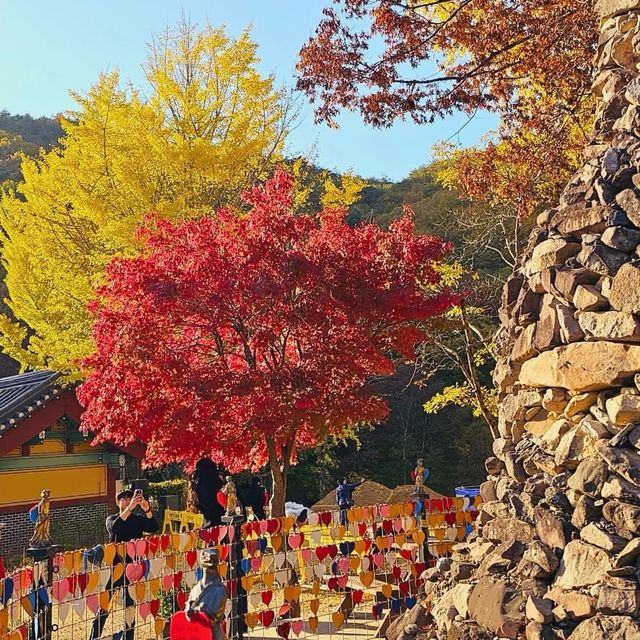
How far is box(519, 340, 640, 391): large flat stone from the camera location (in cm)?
440

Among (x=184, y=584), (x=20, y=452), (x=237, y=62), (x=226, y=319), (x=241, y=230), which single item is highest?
(x=237, y=62)

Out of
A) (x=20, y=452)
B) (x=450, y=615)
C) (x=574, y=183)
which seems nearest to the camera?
(x=450, y=615)

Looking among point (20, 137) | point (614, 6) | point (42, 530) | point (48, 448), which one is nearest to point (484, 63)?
point (614, 6)

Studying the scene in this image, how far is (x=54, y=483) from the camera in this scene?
14703 millimetres

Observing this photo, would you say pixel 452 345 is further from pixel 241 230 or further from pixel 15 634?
pixel 15 634

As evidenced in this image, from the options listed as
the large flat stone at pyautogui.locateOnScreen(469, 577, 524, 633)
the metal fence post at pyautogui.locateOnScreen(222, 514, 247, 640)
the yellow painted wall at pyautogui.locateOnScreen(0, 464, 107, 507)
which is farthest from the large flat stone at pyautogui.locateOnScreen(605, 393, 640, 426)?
the yellow painted wall at pyautogui.locateOnScreen(0, 464, 107, 507)

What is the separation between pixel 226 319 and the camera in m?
9.02

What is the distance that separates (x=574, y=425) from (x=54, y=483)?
41.4 ft

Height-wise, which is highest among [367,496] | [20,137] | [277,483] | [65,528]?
[20,137]

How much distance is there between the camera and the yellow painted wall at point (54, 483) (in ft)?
45.5

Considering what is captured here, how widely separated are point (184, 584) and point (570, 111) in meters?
7.39

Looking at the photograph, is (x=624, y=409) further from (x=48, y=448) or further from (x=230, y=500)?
(x=48, y=448)

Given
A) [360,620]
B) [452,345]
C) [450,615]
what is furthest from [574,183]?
[452,345]

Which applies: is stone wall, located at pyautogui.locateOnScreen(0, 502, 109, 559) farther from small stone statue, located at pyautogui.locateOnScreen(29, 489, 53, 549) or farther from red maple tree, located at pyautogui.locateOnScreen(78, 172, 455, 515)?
small stone statue, located at pyautogui.locateOnScreen(29, 489, 53, 549)
